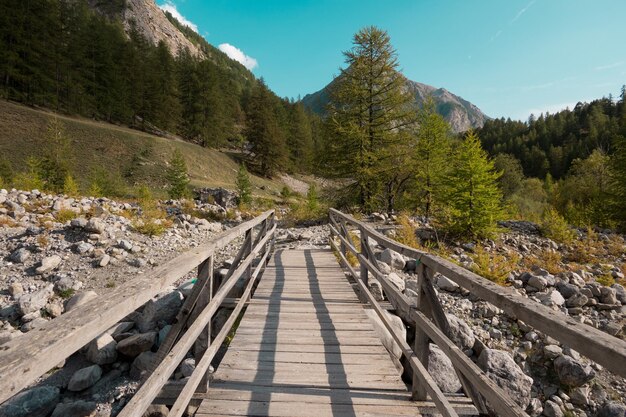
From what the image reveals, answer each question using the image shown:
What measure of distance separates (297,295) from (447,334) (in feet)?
11.5

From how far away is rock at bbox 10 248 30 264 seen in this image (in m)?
7.54

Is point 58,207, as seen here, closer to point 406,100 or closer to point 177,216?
point 177,216

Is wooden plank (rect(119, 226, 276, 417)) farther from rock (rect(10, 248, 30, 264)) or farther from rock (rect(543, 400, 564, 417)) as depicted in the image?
rock (rect(10, 248, 30, 264))

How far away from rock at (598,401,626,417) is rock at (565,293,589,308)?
3.01 m

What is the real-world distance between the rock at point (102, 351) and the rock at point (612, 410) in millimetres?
7341

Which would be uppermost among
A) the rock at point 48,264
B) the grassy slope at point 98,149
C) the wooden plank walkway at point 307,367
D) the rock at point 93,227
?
the grassy slope at point 98,149

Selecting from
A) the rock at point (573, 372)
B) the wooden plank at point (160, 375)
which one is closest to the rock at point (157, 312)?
the wooden plank at point (160, 375)

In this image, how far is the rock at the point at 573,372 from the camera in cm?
453

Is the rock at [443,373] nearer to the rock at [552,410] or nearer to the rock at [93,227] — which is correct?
the rock at [552,410]

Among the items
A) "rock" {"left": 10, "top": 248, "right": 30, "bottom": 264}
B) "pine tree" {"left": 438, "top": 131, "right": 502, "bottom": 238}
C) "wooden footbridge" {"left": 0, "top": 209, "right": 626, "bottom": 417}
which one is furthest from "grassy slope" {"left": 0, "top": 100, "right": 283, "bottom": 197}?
"wooden footbridge" {"left": 0, "top": 209, "right": 626, "bottom": 417}

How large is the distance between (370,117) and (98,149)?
3174cm

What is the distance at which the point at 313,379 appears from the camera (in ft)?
10.1

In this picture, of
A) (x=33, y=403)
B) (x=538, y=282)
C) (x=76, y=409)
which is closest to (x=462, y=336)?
(x=538, y=282)

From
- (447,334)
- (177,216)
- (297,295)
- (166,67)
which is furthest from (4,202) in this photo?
(166,67)
